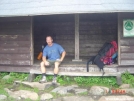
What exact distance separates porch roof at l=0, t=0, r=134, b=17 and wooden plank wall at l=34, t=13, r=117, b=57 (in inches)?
122

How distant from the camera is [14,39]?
8555mm

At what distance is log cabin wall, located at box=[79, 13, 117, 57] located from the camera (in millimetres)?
10789

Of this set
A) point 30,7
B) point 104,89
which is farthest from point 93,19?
point 104,89

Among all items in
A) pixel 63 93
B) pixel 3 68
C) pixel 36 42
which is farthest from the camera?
pixel 36 42

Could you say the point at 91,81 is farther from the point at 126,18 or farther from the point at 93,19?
the point at 93,19

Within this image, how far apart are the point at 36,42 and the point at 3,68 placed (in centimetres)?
301

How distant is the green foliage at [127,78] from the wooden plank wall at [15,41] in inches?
138

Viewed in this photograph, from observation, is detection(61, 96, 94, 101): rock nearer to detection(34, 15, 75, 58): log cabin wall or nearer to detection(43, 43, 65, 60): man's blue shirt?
detection(43, 43, 65, 60): man's blue shirt

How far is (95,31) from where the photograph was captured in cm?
1082

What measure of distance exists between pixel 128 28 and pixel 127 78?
1.76 metres

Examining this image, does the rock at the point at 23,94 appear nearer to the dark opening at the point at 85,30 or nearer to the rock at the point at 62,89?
the rock at the point at 62,89

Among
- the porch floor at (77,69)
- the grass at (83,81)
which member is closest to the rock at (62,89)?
the grass at (83,81)

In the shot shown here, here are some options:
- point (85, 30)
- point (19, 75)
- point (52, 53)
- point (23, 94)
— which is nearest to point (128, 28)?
point (52, 53)

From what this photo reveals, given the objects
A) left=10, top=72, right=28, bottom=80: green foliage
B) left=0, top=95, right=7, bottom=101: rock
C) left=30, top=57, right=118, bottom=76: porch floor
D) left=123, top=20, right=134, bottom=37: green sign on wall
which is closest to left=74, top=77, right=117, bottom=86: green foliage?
left=30, top=57, right=118, bottom=76: porch floor
